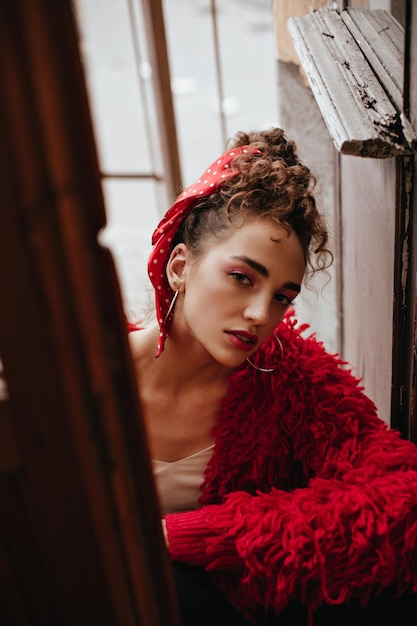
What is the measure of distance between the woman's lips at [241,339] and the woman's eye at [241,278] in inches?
3.1

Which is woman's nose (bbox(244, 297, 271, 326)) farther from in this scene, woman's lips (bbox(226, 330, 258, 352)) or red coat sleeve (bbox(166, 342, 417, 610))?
red coat sleeve (bbox(166, 342, 417, 610))

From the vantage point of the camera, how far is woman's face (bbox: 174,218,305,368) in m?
0.83

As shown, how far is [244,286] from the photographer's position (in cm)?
83

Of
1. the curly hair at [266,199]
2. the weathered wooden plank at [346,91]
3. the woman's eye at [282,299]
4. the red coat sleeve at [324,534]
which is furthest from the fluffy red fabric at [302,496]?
the weathered wooden plank at [346,91]

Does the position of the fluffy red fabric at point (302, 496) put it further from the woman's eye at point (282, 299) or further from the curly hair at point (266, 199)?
the curly hair at point (266, 199)

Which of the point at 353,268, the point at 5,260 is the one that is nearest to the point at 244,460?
the point at 353,268

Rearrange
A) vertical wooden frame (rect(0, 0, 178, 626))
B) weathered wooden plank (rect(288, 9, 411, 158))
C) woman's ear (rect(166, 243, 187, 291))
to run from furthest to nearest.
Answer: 1. woman's ear (rect(166, 243, 187, 291))
2. weathered wooden plank (rect(288, 9, 411, 158))
3. vertical wooden frame (rect(0, 0, 178, 626))

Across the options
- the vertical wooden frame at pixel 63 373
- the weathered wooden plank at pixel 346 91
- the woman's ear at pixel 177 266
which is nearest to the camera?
the vertical wooden frame at pixel 63 373

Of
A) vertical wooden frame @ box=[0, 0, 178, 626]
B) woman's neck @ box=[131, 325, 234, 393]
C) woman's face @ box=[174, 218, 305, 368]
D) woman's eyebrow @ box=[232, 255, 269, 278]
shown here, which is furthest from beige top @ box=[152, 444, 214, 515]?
vertical wooden frame @ box=[0, 0, 178, 626]

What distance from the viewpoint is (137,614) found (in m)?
0.44

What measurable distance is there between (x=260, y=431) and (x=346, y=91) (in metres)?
0.57

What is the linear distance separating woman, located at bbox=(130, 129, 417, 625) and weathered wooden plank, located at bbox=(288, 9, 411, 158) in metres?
0.14

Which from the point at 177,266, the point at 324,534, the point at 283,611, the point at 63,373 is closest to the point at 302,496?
the point at 324,534

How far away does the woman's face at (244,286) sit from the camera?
827 millimetres
